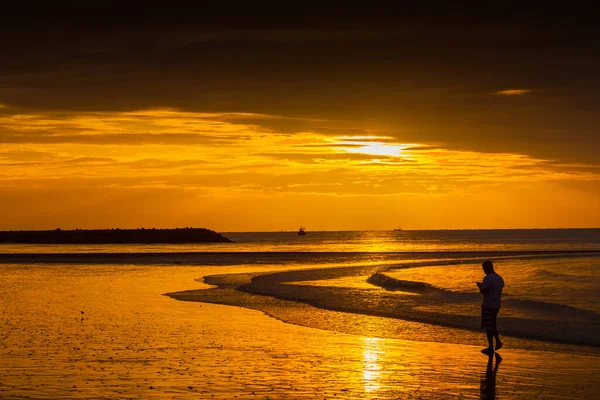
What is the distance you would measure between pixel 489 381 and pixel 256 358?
560cm

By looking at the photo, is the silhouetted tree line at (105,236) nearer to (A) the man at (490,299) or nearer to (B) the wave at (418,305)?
(B) the wave at (418,305)

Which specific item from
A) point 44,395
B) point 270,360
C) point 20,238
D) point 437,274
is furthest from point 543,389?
point 20,238

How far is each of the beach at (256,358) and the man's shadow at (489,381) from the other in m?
0.04

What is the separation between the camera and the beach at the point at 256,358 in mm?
15641

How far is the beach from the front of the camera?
15.6 m

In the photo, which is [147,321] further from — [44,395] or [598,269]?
[598,269]

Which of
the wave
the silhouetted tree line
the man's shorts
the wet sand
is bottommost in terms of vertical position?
the wet sand

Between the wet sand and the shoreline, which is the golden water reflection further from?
the shoreline

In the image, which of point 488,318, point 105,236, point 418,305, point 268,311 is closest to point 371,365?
point 488,318

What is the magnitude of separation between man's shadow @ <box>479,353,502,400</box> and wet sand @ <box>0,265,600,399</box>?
0.07 ft

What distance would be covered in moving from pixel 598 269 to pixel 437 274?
10063 millimetres

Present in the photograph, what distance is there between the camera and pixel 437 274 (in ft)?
172

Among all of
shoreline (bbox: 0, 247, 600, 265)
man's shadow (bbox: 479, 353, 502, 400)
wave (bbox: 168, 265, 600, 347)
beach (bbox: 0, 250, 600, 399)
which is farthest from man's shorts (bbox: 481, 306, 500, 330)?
shoreline (bbox: 0, 247, 600, 265)

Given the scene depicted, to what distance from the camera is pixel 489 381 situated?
16.8 metres
